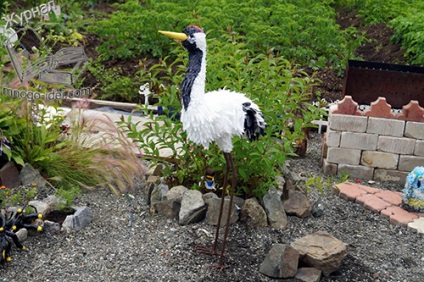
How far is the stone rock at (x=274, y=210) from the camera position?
4.52m

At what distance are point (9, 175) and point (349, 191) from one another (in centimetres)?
279

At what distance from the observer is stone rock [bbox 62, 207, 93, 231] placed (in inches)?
173

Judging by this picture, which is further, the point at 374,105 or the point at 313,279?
the point at 374,105

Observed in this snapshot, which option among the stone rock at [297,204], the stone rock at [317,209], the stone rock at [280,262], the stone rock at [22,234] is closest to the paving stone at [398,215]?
the stone rock at [317,209]

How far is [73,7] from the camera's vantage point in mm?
10375

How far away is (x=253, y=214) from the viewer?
446 centimetres

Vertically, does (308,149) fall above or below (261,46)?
below

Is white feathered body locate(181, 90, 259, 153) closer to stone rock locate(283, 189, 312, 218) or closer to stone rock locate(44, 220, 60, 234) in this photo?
stone rock locate(283, 189, 312, 218)

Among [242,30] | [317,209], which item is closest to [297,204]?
[317,209]

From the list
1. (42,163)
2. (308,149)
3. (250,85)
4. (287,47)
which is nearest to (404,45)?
(287,47)

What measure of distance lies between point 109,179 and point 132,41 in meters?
3.71

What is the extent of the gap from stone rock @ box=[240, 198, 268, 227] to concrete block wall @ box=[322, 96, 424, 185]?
148 centimetres

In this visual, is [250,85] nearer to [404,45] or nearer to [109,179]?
[109,179]

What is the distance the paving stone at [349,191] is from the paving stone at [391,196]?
0.50 ft
